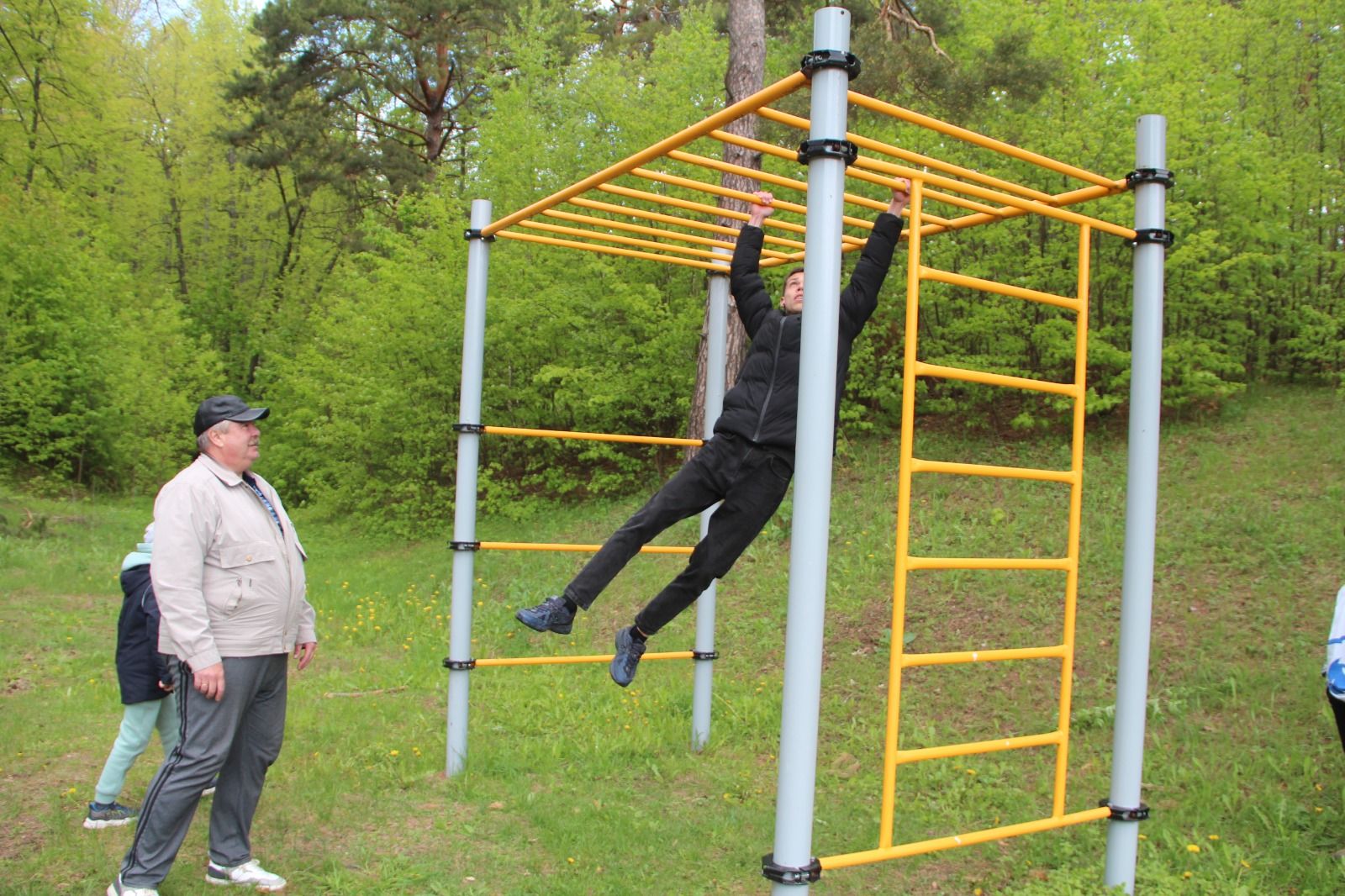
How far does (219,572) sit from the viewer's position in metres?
3.06

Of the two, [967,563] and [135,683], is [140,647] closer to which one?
[135,683]

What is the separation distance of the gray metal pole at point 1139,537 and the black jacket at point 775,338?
902 mm

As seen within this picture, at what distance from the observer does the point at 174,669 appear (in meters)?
3.16

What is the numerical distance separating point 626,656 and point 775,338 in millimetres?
1182

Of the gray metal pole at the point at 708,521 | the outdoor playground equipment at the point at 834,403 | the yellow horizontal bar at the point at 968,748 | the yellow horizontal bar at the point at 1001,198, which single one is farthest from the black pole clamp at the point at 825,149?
the gray metal pole at the point at 708,521

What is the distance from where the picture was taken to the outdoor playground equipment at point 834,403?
8.32 ft

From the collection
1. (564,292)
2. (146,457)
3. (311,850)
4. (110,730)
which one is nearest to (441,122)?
(146,457)

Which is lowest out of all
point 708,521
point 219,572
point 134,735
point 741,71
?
point 134,735

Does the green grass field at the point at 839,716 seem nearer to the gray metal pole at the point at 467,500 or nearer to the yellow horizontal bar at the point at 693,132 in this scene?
the gray metal pole at the point at 467,500

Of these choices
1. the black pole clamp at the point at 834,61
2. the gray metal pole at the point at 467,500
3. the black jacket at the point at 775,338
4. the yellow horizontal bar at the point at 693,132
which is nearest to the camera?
the black pole clamp at the point at 834,61

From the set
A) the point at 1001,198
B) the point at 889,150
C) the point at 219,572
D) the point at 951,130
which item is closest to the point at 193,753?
the point at 219,572

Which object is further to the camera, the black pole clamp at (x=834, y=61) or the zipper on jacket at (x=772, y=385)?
the zipper on jacket at (x=772, y=385)

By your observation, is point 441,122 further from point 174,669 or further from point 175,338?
point 174,669

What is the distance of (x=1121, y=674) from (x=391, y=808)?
2.87 m
